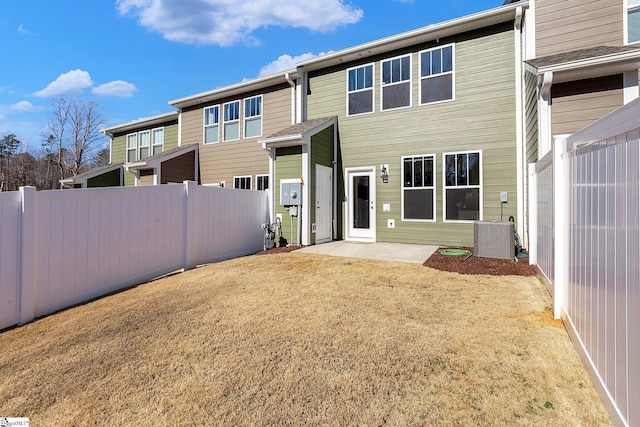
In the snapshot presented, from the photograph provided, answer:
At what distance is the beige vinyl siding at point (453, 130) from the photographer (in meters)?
7.09

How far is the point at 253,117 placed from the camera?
10742 mm

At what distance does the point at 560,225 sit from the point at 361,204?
6.11m

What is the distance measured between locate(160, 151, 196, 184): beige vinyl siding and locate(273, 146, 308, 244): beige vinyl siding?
513 cm

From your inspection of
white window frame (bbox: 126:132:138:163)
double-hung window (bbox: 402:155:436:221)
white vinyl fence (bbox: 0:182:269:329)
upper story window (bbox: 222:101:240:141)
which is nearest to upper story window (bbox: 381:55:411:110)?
double-hung window (bbox: 402:155:436:221)

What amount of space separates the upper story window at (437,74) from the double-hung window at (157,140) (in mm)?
11679

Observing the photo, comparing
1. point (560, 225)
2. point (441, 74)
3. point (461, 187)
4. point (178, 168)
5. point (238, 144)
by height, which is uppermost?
point (441, 74)

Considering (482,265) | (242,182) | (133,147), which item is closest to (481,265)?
(482,265)

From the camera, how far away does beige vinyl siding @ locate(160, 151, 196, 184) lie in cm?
1127

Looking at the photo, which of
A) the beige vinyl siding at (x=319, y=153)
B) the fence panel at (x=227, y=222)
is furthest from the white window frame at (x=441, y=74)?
the fence panel at (x=227, y=222)

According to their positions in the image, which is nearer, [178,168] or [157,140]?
[178,168]

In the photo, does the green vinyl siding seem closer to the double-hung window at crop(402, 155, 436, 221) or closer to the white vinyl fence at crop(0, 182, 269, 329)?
the white vinyl fence at crop(0, 182, 269, 329)

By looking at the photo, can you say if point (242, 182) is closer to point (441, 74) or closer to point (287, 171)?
point (287, 171)

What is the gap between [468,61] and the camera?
7488 millimetres

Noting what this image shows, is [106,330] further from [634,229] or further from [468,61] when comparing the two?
[468,61]
